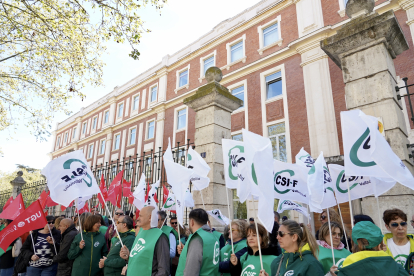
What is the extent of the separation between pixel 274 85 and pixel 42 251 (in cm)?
1420

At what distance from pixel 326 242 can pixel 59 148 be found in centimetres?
3886

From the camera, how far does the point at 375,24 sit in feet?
13.9

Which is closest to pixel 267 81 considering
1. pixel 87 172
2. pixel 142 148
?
pixel 142 148

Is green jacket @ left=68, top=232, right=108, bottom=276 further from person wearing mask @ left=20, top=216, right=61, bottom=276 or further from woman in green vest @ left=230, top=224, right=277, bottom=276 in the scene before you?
woman in green vest @ left=230, top=224, right=277, bottom=276

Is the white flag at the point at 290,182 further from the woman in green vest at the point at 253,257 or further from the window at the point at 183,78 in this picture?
the window at the point at 183,78

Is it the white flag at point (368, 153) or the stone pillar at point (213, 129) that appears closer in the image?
the white flag at point (368, 153)

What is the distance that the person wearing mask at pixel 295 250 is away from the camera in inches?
92.5

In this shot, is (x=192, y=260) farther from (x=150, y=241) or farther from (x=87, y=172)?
(x=87, y=172)

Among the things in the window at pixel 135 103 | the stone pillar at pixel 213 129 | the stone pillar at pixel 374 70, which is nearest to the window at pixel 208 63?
the window at pixel 135 103

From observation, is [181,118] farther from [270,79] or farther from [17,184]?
[17,184]

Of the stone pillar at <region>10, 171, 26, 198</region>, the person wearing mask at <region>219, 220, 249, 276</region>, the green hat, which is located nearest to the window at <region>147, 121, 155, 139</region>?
the stone pillar at <region>10, 171, 26, 198</region>

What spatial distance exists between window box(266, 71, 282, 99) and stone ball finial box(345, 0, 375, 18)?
10958mm

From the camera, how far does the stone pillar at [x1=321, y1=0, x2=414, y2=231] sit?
3820 millimetres

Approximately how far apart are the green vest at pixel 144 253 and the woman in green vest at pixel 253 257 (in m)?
0.96
